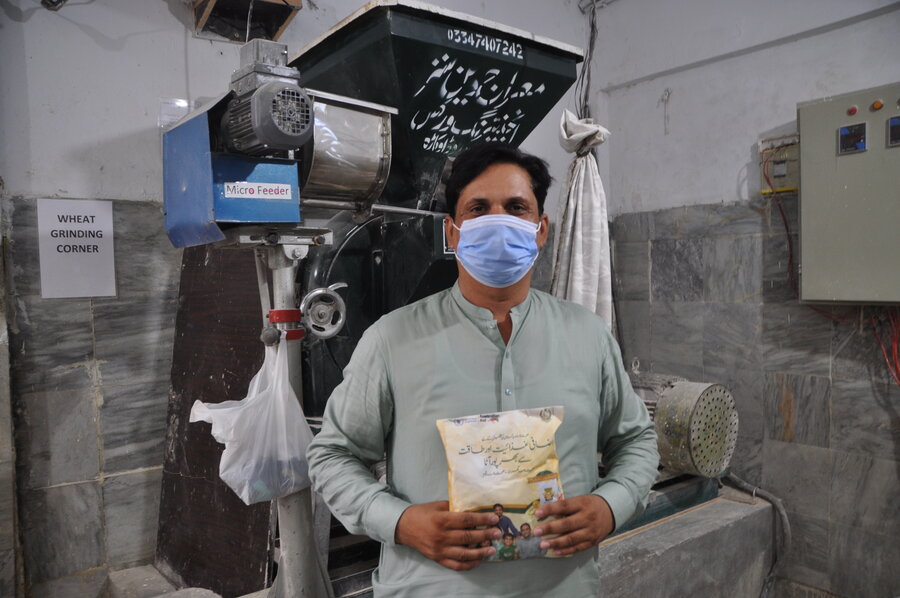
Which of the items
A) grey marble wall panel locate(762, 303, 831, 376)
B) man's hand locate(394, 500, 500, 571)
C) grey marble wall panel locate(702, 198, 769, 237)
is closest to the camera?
man's hand locate(394, 500, 500, 571)

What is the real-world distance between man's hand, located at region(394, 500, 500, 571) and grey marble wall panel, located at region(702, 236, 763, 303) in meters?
3.13

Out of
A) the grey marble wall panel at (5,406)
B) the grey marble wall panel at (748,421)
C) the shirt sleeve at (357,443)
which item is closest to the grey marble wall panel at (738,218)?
the grey marble wall panel at (748,421)

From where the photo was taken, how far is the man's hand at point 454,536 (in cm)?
105

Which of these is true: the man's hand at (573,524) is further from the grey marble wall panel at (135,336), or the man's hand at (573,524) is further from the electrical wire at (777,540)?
the electrical wire at (777,540)

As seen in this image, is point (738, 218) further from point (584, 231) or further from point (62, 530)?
point (62, 530)

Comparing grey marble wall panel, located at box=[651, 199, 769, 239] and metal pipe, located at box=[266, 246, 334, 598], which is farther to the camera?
grey marble wall panel, located at box=[651, 199, 769, 239]

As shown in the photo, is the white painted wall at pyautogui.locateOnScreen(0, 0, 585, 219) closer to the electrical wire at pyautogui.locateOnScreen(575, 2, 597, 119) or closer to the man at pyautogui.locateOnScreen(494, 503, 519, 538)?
the man at pyautogui.locateOnScreen(494, 503, 519, 538)

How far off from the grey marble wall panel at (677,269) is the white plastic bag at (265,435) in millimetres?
3042

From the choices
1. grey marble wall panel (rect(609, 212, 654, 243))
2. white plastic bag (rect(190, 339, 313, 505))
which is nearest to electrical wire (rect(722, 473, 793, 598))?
grey marble wall panel (rect(609, 212, 654, 243))

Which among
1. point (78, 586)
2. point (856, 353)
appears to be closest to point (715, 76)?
point (856, 353)

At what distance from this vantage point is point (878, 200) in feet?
9.46

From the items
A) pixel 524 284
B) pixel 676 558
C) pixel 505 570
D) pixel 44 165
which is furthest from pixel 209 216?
pixel 676 558

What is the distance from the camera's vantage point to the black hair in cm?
129

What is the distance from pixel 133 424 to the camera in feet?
9.00
